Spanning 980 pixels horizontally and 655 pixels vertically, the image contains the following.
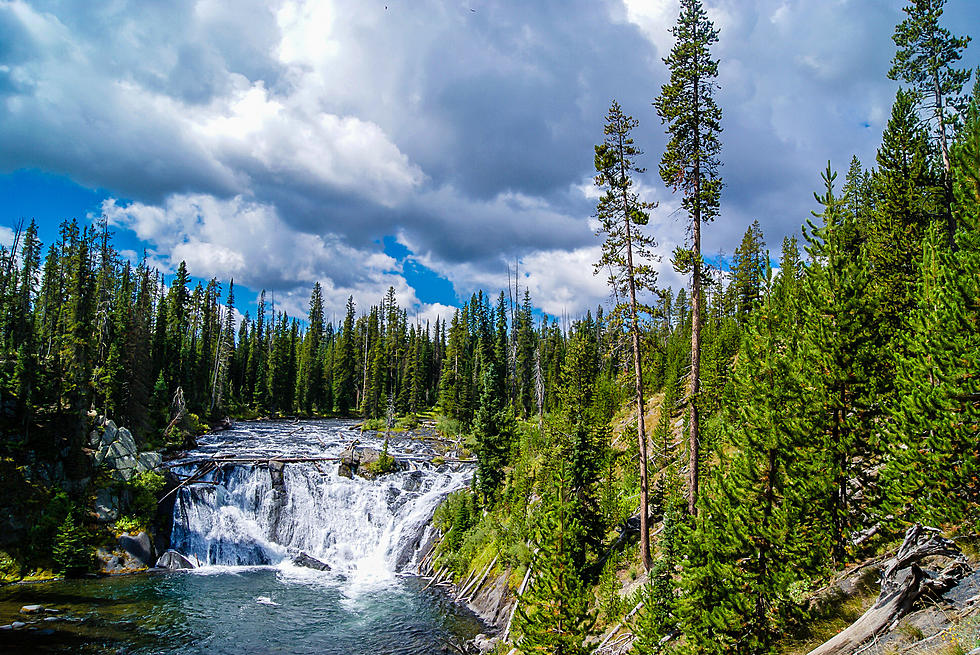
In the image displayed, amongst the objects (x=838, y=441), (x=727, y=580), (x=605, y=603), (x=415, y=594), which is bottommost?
(x=415, y=594)

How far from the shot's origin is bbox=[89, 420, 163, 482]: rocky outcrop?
35.3 m

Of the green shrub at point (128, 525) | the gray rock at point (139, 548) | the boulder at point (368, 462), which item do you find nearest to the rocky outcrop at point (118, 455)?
the green shrub at point (128, 525)

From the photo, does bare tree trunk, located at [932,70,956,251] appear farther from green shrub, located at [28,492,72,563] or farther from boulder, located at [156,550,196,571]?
green shrub, located at [28,492,72,563]

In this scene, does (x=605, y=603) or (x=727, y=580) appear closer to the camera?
(x=727, y=580)

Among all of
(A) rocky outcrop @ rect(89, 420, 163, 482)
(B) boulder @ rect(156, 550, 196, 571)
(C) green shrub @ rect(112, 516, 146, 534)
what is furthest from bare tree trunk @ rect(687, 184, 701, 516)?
(A) rocky outcrop @ rect(89, 420, 163, 482)

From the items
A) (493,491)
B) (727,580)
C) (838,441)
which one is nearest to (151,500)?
(493,491)

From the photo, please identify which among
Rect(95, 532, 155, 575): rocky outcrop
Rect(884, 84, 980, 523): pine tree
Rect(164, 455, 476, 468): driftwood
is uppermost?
Rect(884, 84, 980, 523): pine tree

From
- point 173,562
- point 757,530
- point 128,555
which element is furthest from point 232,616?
point 757,530

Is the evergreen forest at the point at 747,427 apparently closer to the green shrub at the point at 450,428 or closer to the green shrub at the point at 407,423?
the green shrub at the point at 450,428

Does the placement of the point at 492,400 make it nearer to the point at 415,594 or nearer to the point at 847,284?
the point at 415,594

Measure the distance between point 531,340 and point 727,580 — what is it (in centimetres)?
8190

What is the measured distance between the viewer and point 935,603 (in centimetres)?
1042

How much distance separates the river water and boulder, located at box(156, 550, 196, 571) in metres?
0.63

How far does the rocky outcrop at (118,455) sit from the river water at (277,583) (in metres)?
2.76
